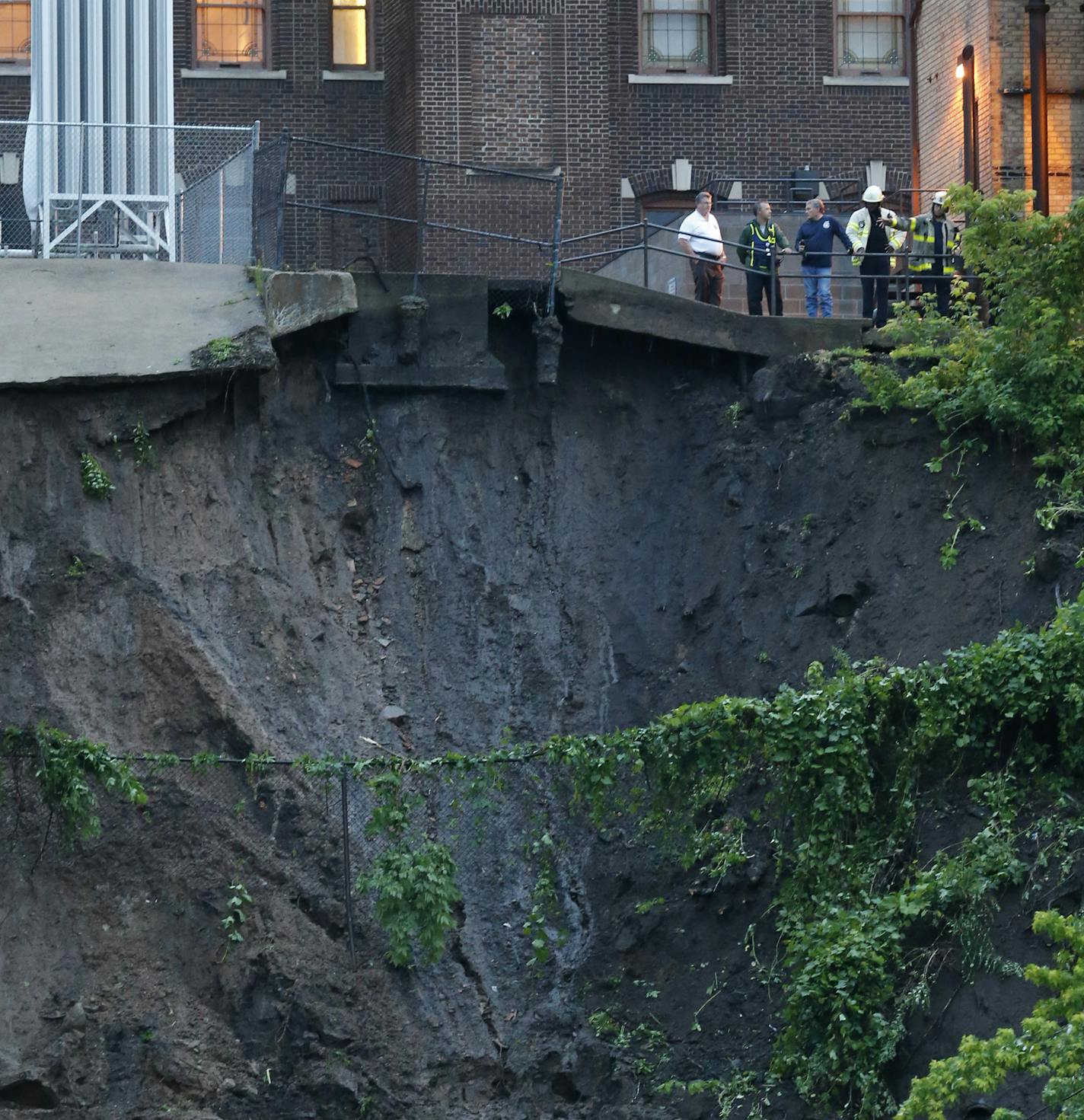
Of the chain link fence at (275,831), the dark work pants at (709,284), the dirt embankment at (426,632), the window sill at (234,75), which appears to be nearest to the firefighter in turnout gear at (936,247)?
the dark work pants at (709,284)

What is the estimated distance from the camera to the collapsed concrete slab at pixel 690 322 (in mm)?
21828

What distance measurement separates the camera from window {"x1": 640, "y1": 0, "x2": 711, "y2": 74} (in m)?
30.0

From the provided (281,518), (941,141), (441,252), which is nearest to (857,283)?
(941,141)

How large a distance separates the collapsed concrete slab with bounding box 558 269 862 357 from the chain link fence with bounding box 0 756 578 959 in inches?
214

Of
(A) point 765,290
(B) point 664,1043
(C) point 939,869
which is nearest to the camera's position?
(C) point 939,869

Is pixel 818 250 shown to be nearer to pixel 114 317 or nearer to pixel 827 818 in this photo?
pixel 114 317

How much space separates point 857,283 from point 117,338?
953 centimetres

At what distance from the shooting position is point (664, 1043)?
55.8 feet

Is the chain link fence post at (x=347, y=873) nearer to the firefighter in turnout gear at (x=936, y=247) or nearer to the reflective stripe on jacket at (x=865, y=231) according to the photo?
the firefighter in turnout gear at (x=936, y=247)

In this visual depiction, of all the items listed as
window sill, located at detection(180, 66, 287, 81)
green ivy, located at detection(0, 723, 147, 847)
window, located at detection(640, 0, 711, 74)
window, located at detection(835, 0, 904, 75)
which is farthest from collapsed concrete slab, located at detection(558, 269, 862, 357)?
window, located at detection(835, 0, 904, 75)

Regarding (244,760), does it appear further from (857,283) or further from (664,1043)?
(857,283)

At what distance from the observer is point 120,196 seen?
859 inches

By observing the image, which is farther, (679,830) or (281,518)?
(281,518)

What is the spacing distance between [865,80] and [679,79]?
261 centimetres
